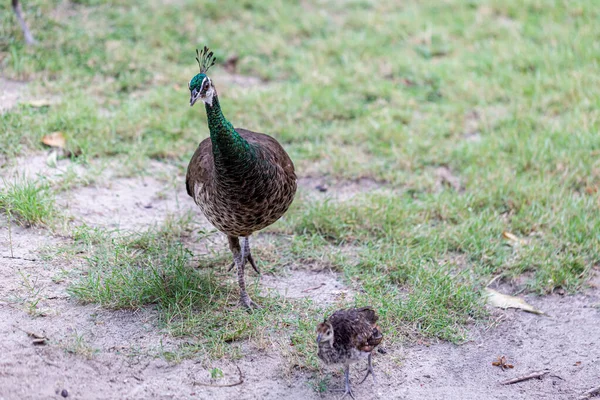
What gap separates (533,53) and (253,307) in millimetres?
4767

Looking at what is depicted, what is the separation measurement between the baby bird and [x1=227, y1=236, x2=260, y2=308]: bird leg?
0.75 meters

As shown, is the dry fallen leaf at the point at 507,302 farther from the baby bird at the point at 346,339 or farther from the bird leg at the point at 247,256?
the bird leg at the point at 247,256

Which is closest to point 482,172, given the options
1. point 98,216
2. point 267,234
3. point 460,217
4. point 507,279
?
point 460,217

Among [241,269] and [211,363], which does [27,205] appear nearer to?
[241,269]

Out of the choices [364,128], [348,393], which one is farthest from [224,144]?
[364,128]

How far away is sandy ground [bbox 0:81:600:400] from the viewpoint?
11.1ft

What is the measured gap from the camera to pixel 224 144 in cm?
364

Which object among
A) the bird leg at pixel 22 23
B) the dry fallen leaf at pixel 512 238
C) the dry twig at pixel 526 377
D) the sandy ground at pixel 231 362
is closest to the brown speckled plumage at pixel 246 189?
the sandy ground at pixel 231 362

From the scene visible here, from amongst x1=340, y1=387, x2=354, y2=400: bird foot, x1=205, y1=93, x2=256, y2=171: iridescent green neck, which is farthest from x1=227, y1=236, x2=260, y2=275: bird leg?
x1=340, y1=387, x2=354, y2=400: bird foot

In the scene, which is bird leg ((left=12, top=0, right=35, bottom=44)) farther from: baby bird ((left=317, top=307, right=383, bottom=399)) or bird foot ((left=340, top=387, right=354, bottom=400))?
bird foot ((left=340, top=387, right=354, bottom=400))

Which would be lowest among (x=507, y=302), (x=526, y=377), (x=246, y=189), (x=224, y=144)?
(x=526, y=377)

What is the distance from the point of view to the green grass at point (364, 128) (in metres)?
→ 4.24

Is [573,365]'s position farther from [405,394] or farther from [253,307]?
[253,307]

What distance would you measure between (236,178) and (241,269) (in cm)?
65
